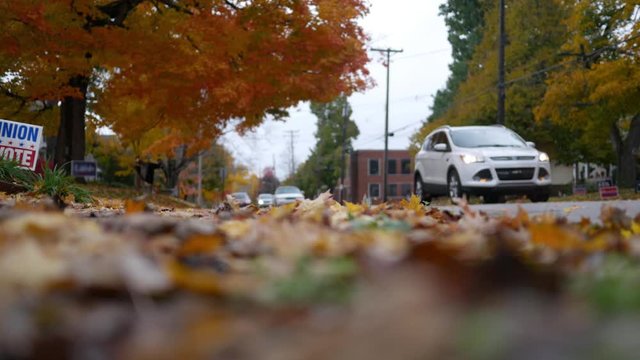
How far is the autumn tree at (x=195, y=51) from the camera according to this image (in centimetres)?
1331

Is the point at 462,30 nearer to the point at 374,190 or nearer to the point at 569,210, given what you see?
the point at 374,190

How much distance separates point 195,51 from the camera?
1417cm

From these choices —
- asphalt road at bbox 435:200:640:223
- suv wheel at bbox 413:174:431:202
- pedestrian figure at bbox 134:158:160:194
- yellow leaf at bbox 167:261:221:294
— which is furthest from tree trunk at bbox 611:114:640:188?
yellow leaf at bbox 167:261:221:294

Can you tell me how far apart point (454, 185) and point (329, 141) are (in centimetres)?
7124

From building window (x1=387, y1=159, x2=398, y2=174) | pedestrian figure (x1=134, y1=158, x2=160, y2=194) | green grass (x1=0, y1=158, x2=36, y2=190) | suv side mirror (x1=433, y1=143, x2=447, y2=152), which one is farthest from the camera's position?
building window (x1=387, y1=159, x2=398, y2=174)

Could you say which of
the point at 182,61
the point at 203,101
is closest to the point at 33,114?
the point at 203,101

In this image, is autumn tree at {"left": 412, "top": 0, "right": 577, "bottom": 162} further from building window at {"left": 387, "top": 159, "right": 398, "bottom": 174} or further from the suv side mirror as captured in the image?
building window at {"left": 387, "top": 159, "right": 398, "bottom": 174}

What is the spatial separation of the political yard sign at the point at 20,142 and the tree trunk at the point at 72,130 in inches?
307

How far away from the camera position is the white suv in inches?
512

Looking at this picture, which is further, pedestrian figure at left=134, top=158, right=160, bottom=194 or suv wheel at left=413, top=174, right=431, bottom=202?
pedestrian figure at left=134, top=158, right=160, bottom=194

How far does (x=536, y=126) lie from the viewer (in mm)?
39844

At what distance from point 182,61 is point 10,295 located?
1361 centimetres

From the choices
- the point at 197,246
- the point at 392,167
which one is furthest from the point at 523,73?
the point at 392,167

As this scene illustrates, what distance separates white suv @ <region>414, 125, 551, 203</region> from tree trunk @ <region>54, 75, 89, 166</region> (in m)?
9.22
